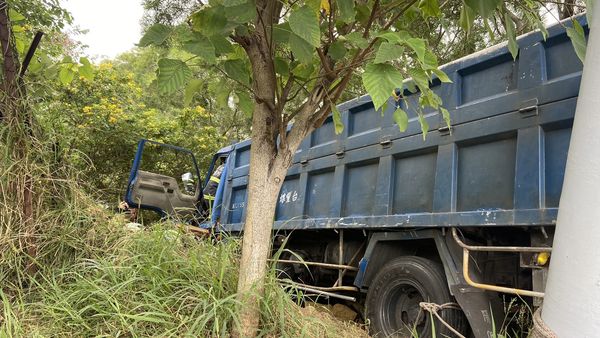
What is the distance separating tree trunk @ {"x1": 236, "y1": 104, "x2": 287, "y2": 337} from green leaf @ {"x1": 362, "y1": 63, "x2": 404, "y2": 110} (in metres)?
0.99

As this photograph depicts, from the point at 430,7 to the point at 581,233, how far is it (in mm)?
1525

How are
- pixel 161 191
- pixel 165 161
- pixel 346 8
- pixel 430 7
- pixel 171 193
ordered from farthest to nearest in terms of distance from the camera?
pixel 165 161, pixel 171 193, pixel 161 191, pixel 430 7, pixel 346 8

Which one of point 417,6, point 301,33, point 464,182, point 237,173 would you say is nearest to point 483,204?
point 464,182

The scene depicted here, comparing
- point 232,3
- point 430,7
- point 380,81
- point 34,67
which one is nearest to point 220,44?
point 232,3

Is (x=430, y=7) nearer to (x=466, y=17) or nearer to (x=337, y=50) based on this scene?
(x=466, y=17)

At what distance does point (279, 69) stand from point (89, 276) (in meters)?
1.47

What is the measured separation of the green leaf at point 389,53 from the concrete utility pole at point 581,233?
1.65 ft

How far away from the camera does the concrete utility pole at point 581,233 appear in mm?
1005

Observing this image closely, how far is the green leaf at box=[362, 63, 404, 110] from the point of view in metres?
1.44

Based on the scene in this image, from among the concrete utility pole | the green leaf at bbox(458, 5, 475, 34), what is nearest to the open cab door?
Answer: the green leaf at bbox(458, 5, 475, 34)

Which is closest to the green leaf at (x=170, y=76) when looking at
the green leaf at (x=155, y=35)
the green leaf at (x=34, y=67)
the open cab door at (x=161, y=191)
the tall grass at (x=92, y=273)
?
the green leaf at (x=155, y=35)

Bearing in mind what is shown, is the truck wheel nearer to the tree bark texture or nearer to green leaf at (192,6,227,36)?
the tree bark texture

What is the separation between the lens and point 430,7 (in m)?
2.25

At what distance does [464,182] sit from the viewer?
325cm
